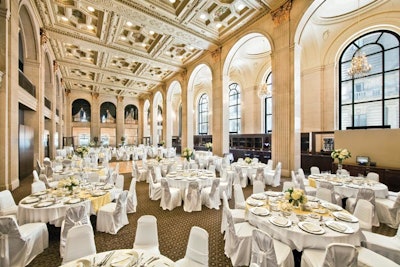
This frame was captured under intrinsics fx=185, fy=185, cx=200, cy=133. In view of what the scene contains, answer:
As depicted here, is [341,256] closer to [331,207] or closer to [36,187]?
[331,207]

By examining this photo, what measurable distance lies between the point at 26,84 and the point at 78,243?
9782 millimetres

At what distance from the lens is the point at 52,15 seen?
8.50m

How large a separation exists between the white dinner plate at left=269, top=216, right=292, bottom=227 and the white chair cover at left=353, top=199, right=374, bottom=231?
1.37 m

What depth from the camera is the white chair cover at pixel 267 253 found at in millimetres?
2021

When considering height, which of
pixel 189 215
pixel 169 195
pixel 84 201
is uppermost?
pixel 84 201

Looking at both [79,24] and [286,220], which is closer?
[286,220]

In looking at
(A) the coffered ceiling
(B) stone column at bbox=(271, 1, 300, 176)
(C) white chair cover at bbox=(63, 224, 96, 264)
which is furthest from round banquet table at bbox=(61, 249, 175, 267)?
(A) the coffered ceiling

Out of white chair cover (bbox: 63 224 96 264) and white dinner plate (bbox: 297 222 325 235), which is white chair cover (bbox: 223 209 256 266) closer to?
white dinner plate (bbox: 297 222 325 235)

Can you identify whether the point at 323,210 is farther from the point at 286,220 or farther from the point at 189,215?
the point at 189,215

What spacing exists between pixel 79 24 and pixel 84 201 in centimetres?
955

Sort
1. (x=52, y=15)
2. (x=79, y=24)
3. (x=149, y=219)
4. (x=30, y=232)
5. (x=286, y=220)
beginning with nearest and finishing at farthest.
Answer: (x=149, y=219)
(x=286, y=220)
(x=30, y=232)
(x=52, y=15)
(x=79, y=24)

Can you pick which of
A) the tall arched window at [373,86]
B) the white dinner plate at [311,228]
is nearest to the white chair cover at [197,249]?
the white dinner plate at [311,228]

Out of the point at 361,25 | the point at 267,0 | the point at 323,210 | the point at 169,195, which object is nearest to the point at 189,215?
the point at 169,195

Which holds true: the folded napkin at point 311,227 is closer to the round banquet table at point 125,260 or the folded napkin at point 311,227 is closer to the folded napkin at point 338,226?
the folded napkin at point 338,226
